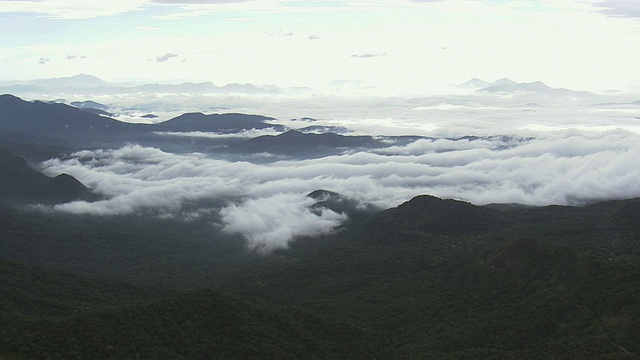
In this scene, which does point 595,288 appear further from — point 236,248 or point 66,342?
point 236,248

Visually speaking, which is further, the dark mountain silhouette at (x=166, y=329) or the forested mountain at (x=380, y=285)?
the forested mountain at (x=380, y=285)

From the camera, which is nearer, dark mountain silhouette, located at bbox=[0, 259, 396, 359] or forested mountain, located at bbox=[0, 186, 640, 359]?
dark mountain silhouette, located at bbox=[0, 259, 396, 359]

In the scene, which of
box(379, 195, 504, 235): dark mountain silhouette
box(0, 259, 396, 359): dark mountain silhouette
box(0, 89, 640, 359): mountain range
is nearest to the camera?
box(0, 259, 396, 359): dark mountain silhouette

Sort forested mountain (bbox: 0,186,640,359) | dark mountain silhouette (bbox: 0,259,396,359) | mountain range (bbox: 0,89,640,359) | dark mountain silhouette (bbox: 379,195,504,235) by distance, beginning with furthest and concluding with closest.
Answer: dark mountain silhouette (bbox: 379,195,504,235)
forested mountain (bbox: 0,186,640,359)
mountain range (bbox: 0,89,640,359)
dark mountain silhouette (bbox: 0,259,396,359)

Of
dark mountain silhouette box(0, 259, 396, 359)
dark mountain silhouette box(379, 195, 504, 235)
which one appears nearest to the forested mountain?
dark mountain silhouette box(0, 259, 396, 359)

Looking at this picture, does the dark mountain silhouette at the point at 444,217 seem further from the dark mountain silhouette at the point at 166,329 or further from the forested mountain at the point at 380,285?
the dark mountain silhouette at the point at 166,329

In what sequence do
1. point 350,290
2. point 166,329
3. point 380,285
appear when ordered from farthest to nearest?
point 350,290
point 380,285
point 166,329

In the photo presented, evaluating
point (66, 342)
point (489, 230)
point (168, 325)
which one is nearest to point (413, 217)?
point (489, 230)

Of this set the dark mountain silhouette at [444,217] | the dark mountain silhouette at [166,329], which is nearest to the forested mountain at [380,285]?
the dark mountain silhouette at [166,329]

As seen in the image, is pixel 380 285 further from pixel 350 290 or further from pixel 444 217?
pixel 444 217

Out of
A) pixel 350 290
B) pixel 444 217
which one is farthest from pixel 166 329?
pixel 444 217

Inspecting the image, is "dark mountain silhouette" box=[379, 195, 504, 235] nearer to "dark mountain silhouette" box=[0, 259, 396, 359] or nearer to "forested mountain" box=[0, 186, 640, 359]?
"forested mountain" box=[0, 186, 640, 359]
